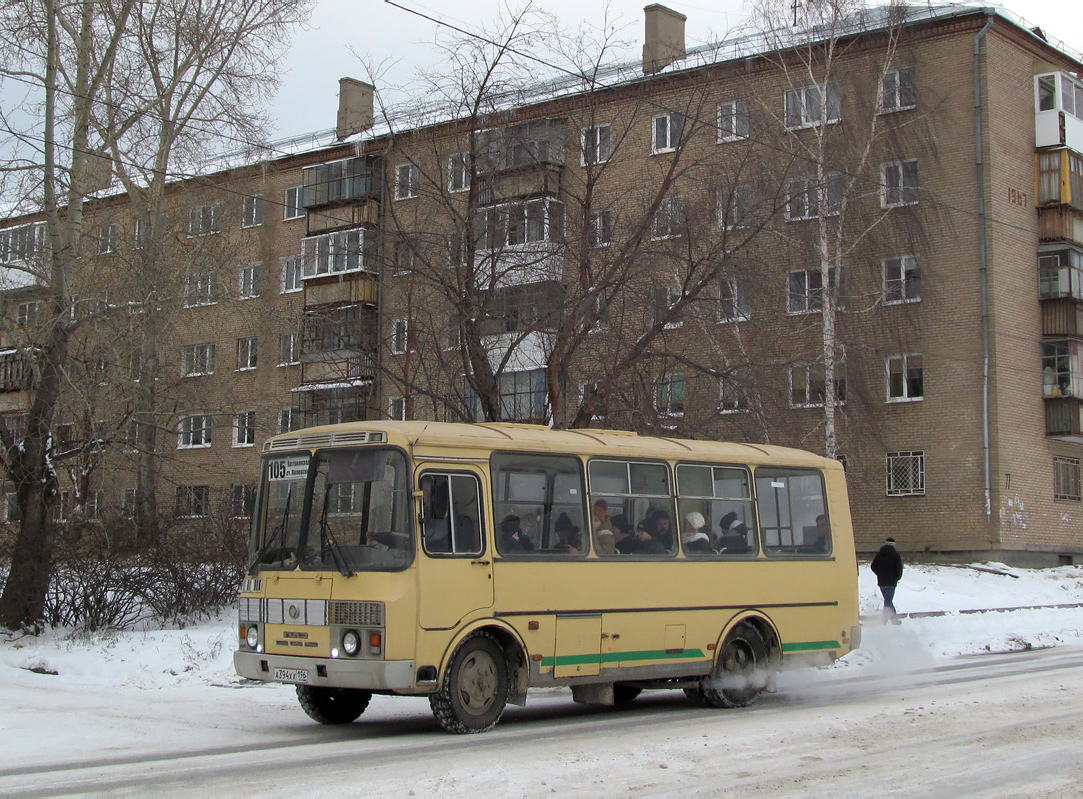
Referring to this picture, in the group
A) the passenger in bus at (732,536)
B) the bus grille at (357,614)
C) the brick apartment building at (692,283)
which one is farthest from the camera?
the brick apartment building at (692,283)

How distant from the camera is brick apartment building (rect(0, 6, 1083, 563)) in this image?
18688 mm

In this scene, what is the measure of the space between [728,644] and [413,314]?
9028mm

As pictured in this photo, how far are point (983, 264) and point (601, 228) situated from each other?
16007 mm

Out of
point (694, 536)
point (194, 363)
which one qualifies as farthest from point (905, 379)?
point (694, 536)

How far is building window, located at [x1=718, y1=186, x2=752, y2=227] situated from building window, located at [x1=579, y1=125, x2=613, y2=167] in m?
2.02

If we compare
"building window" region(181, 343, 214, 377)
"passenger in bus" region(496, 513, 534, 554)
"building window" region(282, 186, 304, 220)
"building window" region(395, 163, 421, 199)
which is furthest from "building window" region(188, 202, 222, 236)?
"passenger in bus" region(496, 513, 534, 554)

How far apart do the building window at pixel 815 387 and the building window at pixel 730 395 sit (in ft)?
25.3

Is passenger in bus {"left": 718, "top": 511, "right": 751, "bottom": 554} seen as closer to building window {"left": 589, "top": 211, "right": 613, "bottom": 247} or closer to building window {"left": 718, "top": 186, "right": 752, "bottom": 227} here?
building window {"left": 589, "top": 211, "right": 613, "bottom": 247}

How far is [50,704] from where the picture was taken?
40.4 ft

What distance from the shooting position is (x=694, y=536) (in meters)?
12.4

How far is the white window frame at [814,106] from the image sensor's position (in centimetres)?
3027

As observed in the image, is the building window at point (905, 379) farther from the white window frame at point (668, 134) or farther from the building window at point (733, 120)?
the building window at point (733, 120)

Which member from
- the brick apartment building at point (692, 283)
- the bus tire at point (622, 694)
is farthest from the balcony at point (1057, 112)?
the bus tire at point (622, 694)

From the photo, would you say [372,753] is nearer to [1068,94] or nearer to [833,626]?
[833,626]
